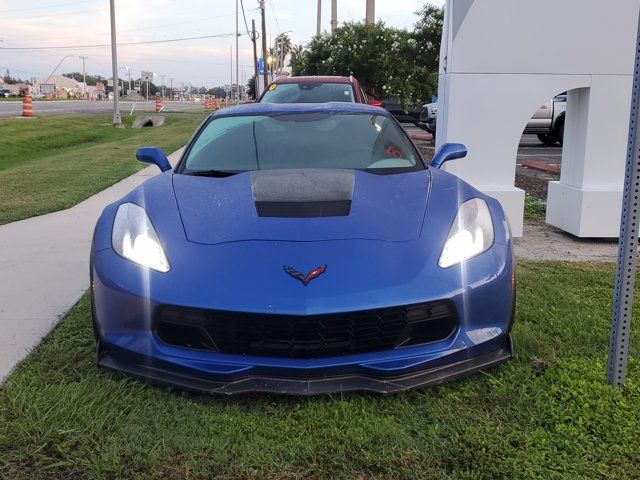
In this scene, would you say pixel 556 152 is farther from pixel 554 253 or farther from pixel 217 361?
pixel 217 361

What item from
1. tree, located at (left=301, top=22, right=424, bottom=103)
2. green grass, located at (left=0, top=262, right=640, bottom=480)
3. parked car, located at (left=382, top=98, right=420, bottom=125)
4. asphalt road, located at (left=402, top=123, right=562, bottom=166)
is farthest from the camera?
tree, located at (left=301, top=22, right=424, bottom=103)

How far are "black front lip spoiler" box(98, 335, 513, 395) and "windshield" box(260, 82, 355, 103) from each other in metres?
7.01

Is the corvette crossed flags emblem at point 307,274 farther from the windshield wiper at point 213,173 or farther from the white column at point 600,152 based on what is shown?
the white column at point 600,152

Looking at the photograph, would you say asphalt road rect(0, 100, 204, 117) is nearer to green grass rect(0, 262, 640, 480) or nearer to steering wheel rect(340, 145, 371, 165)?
steering wheel rect(340, 145, 371, 165)

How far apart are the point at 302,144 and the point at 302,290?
1735 millimetres

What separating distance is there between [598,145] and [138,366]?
15.3ft

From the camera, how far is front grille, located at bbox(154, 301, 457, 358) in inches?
98.7

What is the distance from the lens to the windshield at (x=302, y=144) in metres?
3.86

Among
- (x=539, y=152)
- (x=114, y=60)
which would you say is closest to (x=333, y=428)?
(x=539, y=152)

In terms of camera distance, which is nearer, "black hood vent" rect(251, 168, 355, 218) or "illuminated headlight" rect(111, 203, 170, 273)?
"illuminated headlight" rect(111, 203, 170, 273)

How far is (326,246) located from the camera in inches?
106

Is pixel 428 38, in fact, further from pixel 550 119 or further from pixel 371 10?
pixel 550 119

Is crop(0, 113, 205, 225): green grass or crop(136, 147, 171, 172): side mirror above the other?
crop(136, 147, 171, 172): side mirror


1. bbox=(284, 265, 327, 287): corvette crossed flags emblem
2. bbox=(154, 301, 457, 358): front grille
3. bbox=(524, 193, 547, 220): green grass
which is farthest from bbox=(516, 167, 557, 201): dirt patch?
bbox=(284, 265, 327, 287): corvette crossed flags emblem
